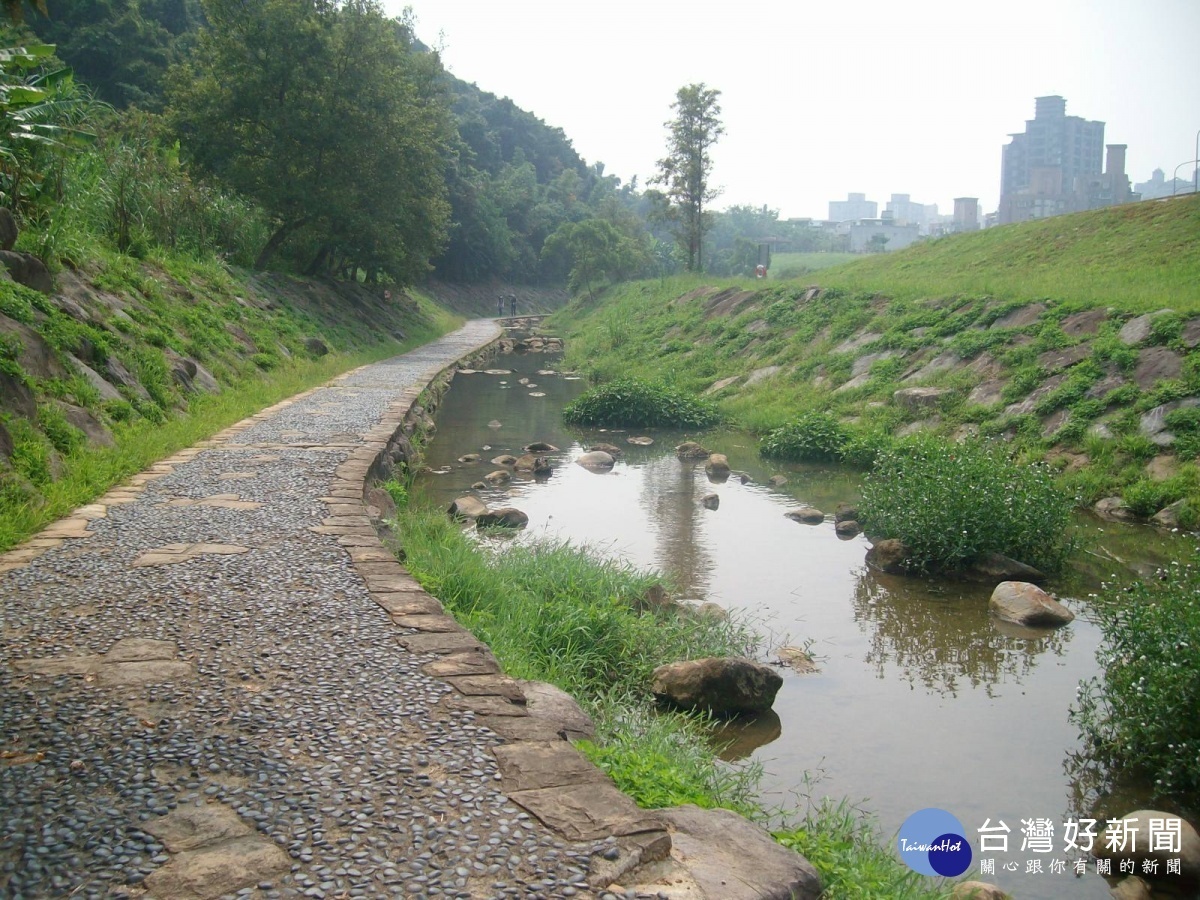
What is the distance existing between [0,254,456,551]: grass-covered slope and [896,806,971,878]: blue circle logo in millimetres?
4721

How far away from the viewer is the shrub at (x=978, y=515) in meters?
7.37

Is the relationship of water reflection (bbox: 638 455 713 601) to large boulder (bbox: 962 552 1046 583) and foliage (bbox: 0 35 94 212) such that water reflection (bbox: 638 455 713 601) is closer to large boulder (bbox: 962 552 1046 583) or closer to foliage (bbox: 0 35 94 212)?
large boulder (bbox: 962 552 1046 583)

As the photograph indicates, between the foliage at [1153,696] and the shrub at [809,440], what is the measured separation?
706 cm

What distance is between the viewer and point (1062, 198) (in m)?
51.1

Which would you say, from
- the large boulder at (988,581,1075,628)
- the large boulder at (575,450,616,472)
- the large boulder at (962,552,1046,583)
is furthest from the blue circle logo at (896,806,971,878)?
the large boulder at (575,450,616,472)

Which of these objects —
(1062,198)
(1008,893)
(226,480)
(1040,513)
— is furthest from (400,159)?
(1062,198)

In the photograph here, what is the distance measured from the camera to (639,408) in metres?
15.4

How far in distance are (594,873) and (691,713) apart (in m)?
2.53

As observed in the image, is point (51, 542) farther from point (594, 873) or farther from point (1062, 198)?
point (1062, 198)

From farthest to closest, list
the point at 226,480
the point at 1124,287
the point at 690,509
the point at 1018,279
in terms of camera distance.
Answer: the point at 1018,279, the point at 1124,287, the point at 690,509, the point at 226,480

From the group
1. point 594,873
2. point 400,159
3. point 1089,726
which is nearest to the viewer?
point 594,873

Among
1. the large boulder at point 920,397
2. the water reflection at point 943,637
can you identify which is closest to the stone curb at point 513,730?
the water reflection at point 943,637

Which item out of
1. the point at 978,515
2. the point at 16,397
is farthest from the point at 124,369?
Result: the point at 978,515

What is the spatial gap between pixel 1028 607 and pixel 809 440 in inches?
233
